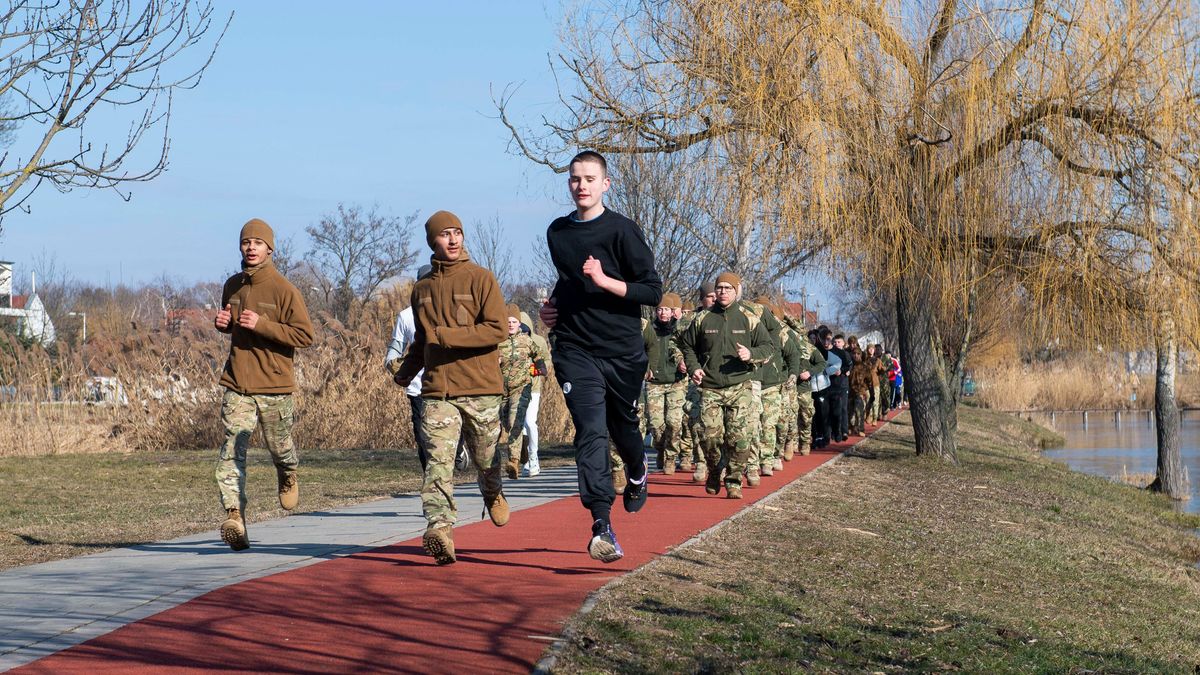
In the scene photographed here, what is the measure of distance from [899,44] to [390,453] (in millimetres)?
10135

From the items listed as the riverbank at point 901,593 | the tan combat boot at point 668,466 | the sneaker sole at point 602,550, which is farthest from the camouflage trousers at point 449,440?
the tan combat boot at point 668,466

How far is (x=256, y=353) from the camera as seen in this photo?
896 cm

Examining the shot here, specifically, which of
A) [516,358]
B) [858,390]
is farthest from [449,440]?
[858,390]

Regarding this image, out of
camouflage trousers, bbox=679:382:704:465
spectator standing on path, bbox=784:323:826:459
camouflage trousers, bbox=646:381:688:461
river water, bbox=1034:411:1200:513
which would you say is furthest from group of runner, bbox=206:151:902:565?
river water, bbox=1034:411:1200:513

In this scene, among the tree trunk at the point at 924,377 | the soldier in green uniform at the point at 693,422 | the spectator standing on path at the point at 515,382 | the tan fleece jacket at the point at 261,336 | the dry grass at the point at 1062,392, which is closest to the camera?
the tan fleece jacket at the point at 261,336

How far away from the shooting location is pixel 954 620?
790 centimetres

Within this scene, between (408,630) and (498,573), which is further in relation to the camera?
(498,573)

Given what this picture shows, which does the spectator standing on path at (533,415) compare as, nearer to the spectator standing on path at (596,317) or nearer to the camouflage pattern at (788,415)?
the camouflage pattern at (788,415)

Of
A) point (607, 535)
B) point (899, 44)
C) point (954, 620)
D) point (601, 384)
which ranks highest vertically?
point (899, 44)

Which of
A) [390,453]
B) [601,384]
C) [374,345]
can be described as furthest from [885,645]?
[374,345]

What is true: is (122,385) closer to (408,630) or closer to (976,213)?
(976,213)

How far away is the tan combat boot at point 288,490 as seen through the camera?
9.26 m

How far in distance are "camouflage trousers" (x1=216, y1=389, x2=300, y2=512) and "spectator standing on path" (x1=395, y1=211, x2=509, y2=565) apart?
53.0 inches

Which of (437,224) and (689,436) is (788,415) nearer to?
(689,436)
